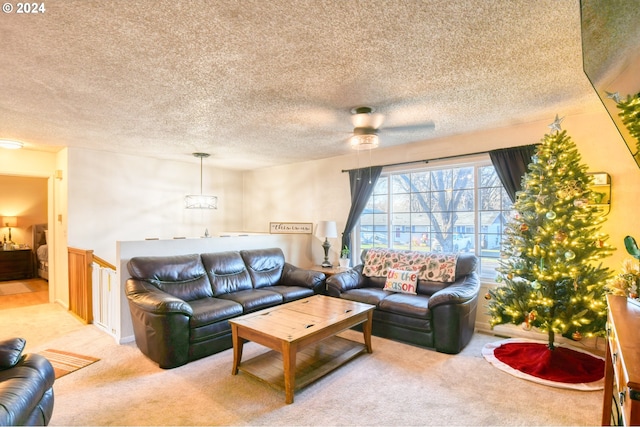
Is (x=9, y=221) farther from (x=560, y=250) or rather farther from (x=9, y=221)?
(x=560, y=250)

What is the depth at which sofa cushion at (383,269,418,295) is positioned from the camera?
4.21 metres

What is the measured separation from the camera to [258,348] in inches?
141

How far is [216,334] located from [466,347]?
9.01 ft

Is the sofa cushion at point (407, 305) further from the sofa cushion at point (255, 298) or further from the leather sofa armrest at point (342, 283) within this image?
the sofa cushion at point (255, 298)

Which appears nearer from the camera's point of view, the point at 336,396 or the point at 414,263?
the point at 336,396

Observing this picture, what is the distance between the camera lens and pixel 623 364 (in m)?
1.24

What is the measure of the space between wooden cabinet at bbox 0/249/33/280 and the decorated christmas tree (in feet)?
32.7

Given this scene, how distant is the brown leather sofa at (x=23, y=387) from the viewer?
1592 millimetres

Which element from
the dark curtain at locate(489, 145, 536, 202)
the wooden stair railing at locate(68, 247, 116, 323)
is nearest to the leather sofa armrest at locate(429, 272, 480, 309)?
the dark curtain at locate(489, 145, 536, 202)

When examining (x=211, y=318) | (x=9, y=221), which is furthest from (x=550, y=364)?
(x=9, y=221)

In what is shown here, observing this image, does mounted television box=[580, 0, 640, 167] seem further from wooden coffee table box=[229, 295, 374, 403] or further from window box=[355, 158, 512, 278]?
wooden coffee table box=[229, 295, 374, 403]

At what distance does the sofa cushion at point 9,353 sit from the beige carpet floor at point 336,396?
62 centimetres

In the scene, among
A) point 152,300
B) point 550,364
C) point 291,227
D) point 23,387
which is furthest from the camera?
point 291,227

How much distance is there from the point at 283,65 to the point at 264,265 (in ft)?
10.3
